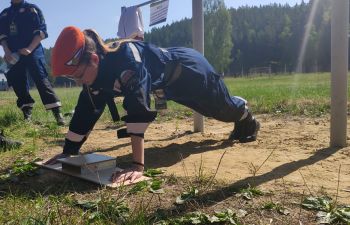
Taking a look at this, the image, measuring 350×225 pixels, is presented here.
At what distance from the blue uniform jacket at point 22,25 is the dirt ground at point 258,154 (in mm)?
1546

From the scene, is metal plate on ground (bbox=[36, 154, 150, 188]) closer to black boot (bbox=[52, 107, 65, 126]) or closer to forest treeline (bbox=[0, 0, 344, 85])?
black boot (bbox=[52, 107, 65, 126])

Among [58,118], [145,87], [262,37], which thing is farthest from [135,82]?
[262,37]

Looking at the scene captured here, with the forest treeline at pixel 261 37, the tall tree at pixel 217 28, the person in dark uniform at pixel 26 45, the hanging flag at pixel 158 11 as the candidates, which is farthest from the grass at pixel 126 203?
the tall tree at pixel 217 28

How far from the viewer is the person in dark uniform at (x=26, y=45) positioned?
5.39 m

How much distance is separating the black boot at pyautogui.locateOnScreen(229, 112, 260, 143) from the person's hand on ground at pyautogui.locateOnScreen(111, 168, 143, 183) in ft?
4.76

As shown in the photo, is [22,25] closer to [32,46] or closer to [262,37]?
[32,46]

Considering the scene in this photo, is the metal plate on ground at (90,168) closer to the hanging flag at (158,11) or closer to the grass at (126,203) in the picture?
the grass at (126,203)

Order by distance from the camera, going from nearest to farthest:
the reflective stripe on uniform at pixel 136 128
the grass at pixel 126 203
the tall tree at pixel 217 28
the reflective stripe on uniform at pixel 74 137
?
the grass at pixel 126 203 → the reflective stripe on uniform at pixel 136 128 → the reflective stripe on uniform at pixel 74 137 → the tall tree at pixel 217 28

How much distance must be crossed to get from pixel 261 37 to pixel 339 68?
8220 cm

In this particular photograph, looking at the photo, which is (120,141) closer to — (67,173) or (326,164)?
(67,173)

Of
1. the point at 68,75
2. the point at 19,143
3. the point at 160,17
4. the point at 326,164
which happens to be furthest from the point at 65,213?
the point at 160,17

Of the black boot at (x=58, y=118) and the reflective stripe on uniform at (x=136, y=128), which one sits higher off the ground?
the reflective stripe on uniform at (x=136, y=128)

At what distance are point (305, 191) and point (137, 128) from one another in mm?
998

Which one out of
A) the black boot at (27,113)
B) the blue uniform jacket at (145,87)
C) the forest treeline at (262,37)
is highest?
the forest treeline at (262,37)
